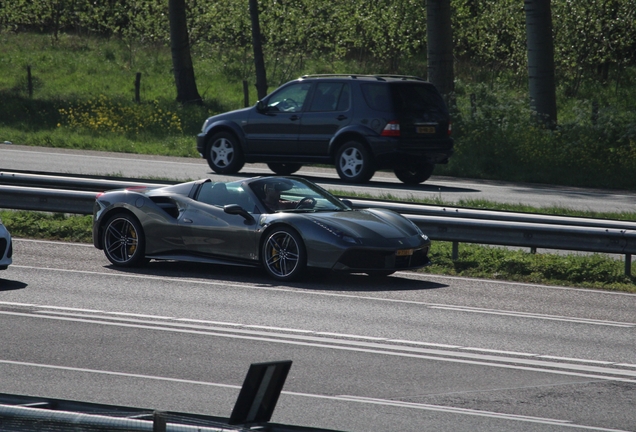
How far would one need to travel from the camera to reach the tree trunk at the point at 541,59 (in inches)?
1014

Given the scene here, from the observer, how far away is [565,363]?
818 centimetres

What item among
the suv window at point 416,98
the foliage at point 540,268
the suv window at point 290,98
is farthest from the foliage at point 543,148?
the foliage at point 540,268

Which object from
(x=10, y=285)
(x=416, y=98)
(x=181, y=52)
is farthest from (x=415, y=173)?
(x=181, y=52)

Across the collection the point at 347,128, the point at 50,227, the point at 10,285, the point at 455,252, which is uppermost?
the point at 347,128

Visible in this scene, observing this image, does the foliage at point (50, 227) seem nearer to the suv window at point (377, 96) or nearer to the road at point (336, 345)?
the road at point (336, 345)

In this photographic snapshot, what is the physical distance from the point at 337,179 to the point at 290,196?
9843mm

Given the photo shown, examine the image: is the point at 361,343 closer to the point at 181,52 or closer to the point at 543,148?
the point at 543,148

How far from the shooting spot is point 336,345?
8602mm

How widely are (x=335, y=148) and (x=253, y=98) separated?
57.5 feet

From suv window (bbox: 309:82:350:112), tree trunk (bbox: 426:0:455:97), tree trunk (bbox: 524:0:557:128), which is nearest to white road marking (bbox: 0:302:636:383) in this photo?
suv window (bbox: 309:82:350:112)

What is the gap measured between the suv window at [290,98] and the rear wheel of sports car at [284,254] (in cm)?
1015

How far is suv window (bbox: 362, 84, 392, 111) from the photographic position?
20.6 metres

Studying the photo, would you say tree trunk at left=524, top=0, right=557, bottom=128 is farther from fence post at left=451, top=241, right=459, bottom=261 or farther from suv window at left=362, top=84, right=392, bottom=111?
fence post at left=451, top=241, right=459, bottom=261

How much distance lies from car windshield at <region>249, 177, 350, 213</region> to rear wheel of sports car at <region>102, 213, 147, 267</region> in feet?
4.78
